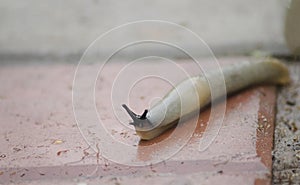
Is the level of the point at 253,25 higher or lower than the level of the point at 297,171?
higher

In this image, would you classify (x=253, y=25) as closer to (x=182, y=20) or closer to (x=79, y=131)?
(x=182, y=20)

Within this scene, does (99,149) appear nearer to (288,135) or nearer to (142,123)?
(142,123)

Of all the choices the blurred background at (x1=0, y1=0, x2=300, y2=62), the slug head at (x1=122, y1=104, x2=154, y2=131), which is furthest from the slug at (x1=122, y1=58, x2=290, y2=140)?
the blurred background at (x1=0, y1=0, x2=300, y2=62)

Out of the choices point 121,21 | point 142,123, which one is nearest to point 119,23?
point 121,21

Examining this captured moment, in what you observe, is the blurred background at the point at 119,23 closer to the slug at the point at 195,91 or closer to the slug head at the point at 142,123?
the slug at the point at 195,91

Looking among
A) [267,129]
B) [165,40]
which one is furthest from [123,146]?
[165,40]

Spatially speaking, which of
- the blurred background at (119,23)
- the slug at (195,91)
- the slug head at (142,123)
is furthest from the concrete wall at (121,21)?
the slug head at (142,123)
